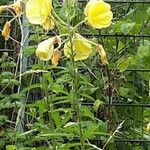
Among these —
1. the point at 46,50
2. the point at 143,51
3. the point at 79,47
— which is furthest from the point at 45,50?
the point at 143,51

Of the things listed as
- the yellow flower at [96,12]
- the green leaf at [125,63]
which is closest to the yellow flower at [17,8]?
the yellow flower at [96,12]

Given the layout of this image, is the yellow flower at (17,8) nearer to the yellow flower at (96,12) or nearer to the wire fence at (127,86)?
the yellow flower at (96,12)

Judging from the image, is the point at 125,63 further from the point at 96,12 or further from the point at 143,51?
the point at 96,12

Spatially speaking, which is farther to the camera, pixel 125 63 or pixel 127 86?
pixel 127 86

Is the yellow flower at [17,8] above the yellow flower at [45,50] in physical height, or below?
above

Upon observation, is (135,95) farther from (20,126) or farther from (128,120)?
(20,126)

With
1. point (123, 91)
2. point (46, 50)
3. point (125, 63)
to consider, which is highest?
point (46, 50)

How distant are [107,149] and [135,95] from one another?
428 mm

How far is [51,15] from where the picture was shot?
1831mm

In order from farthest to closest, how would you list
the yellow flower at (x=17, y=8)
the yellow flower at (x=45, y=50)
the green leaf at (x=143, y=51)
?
the green leaf at (x=143, y=51) < the yellow flower at (x=17, y=8) < the yellow flower at (x=45, y=50)

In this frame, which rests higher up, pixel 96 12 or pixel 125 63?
pixel 96 12

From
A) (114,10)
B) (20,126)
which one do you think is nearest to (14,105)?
(20,126)

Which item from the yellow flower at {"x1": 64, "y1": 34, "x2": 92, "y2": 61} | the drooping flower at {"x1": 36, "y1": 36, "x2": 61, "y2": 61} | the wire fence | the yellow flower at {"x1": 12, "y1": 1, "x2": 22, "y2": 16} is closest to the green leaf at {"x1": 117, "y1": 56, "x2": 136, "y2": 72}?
the wire fence

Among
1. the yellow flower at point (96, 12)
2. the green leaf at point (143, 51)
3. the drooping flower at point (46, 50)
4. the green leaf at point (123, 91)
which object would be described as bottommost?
the green leaf at point (123, 91)
